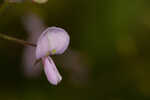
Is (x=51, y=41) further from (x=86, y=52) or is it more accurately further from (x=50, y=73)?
(x=86, y=52)

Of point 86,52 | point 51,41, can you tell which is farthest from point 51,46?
point 86,52

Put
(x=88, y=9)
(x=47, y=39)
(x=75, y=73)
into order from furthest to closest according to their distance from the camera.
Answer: (x=88, y=9) < (x=75, y=73) < (x=47, y=39)

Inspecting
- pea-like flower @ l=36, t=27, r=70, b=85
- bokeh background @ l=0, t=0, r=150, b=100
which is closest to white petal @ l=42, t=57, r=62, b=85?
pea-like flower @ l=36, t=27, r=70, b=85

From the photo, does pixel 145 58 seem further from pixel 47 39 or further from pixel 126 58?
pixel 47 39

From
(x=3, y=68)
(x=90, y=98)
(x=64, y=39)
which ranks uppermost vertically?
→ (x=64, y=39)

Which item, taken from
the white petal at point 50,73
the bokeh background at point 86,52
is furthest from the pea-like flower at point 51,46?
the bokeh background at point 86,52

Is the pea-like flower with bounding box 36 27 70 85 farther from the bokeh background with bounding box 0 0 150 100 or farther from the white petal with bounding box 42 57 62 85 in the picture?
the bokeh background with bounding box 0 0 150 100

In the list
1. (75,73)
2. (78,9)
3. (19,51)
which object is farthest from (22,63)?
(78,9)
